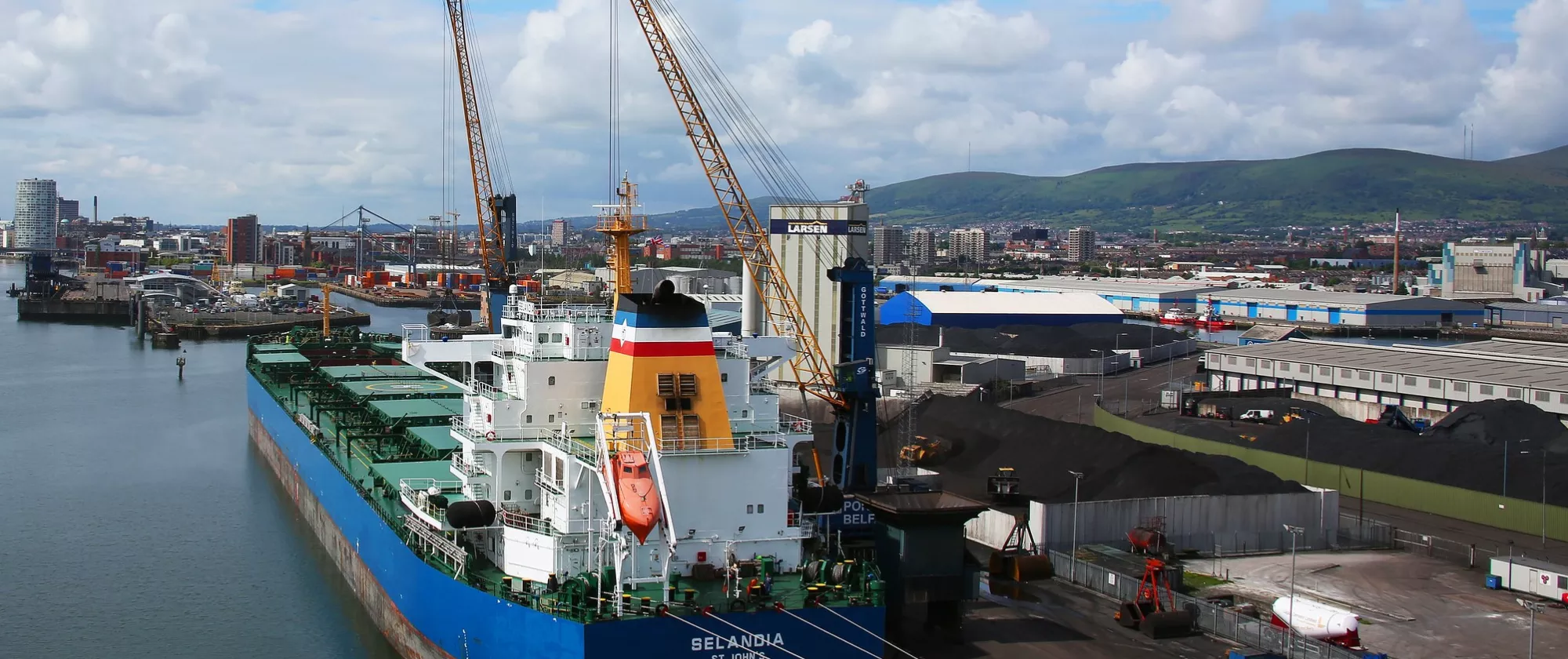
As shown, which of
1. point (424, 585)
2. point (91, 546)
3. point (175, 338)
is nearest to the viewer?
point (424, 585)

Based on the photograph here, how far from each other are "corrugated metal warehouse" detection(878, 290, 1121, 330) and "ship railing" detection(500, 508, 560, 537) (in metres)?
52.8

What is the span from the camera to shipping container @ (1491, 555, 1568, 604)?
2341 centimetres

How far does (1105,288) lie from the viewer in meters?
112

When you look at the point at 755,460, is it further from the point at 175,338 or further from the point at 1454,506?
the point at 175,338

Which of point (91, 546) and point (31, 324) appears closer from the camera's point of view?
point (91, 546)

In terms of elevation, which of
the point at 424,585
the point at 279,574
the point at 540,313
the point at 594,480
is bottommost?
the point at 279,574

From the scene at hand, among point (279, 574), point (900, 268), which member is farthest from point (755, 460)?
point (900, 268)

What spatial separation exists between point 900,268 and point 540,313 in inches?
5181

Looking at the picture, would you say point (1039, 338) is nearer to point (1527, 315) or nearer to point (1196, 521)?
point (1196, 521)

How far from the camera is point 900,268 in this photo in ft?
497

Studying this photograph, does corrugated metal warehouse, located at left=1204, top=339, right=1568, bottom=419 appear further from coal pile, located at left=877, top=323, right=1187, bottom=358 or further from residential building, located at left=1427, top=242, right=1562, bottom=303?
residential building, located at left=1427, top=242, right=1562, bottom=303

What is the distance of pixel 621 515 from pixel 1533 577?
16.8 metres

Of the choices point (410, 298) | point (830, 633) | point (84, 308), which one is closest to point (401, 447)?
point (830, 633)

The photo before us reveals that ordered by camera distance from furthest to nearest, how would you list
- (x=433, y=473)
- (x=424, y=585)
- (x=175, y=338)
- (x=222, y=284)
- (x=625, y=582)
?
1. (x=222, y=284)
2. (x=175, y=338)
3. (x=433, y=473)
4. (x=424, y=585)
5. (x=625, y=582)
